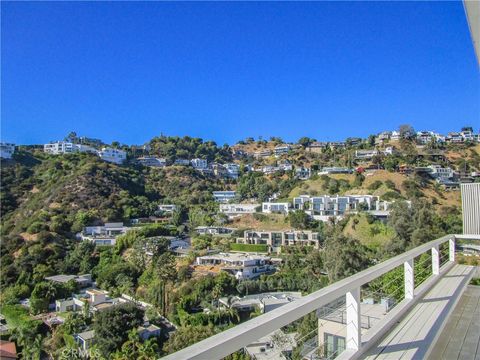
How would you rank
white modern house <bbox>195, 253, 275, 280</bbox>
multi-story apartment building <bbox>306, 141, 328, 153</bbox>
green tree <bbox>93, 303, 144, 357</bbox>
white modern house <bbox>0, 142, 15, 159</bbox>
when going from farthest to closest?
multi-story apartment building <bbox>306, 141, 328, 153</bbox> < white modern house <bbox>0, 142, 15, 159</bbox> < white modern house <bbox>195, 253, 275, 280</bbox> < green tree <bbox>93, 303, 144, 357</bbox>

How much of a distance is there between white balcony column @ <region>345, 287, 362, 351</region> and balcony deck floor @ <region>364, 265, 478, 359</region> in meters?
0.13

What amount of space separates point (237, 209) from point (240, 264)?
15.1 m

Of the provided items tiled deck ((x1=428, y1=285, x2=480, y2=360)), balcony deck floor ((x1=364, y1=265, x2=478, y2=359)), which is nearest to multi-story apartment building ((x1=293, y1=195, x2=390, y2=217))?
balcony deck floor ((x1=364, y1=265, x2=478, y2=359))

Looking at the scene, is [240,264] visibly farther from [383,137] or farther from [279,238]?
[383,137]

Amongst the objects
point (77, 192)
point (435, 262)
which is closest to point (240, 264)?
point (435, 262)

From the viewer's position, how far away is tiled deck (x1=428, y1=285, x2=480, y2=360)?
5.84 feet

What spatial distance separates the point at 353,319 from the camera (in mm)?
1501

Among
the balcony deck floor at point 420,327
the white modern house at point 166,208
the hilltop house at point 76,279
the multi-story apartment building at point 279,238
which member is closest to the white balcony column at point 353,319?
the balcony deck floor at point 420,327

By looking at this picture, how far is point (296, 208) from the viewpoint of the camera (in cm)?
3419

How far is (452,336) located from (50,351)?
54.1ft

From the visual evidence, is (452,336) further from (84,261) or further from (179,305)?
(84,261)

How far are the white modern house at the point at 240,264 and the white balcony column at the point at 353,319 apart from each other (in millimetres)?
20486

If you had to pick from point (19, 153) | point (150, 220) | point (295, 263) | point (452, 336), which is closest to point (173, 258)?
point (295, 263)

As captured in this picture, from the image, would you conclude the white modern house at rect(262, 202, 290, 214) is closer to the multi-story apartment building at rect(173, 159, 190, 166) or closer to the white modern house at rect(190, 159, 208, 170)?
the white modern house at rect(190, 159, 208, 170)
